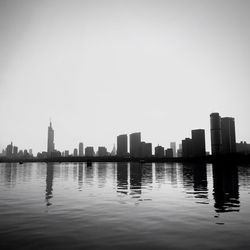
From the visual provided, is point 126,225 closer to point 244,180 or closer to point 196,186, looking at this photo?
point 196,186

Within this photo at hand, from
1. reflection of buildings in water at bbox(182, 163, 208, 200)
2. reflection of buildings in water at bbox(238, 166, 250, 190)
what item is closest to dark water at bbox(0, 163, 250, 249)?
reflection of buildings in water at bbox(182, 163, 208, 200)

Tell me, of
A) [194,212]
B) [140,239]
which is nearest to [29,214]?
[140,239]

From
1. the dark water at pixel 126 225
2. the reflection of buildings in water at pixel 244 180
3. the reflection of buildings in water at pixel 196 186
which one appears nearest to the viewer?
the dark water at pixel 126 225

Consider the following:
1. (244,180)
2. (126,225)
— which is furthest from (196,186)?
(126,225)

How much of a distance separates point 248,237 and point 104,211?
14.7 meters

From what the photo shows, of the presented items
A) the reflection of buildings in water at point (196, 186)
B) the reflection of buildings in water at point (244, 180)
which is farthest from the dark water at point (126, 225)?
the reflection of buildings in water at point (244, 180)

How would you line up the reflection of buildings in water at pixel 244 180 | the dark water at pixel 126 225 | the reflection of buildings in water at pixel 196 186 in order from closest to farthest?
the dark water at pixel 126 225 < the reflection of buildings in water at pixel 196 186 < the reflection of buildings in water at pixel 244 180

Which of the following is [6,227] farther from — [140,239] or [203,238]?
[203,238]

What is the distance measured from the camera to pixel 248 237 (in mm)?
17234

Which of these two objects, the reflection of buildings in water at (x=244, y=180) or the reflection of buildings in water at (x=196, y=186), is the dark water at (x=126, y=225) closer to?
the reflection of buildings in water at (x=196, y=186)

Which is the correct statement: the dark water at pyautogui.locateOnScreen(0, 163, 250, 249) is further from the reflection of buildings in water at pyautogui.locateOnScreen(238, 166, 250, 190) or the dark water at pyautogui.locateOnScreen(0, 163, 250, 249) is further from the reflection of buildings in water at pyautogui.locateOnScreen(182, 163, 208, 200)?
the reflection of buildings in water at pyautogui.locateOnScreen(238, 166, 250, 190)

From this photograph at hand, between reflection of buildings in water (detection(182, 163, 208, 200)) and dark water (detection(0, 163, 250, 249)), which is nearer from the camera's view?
dark water (detection(0, 163, 250, 249))

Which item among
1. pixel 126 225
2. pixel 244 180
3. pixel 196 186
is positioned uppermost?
pixel 126 225

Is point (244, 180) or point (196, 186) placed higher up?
point (196, 186)
